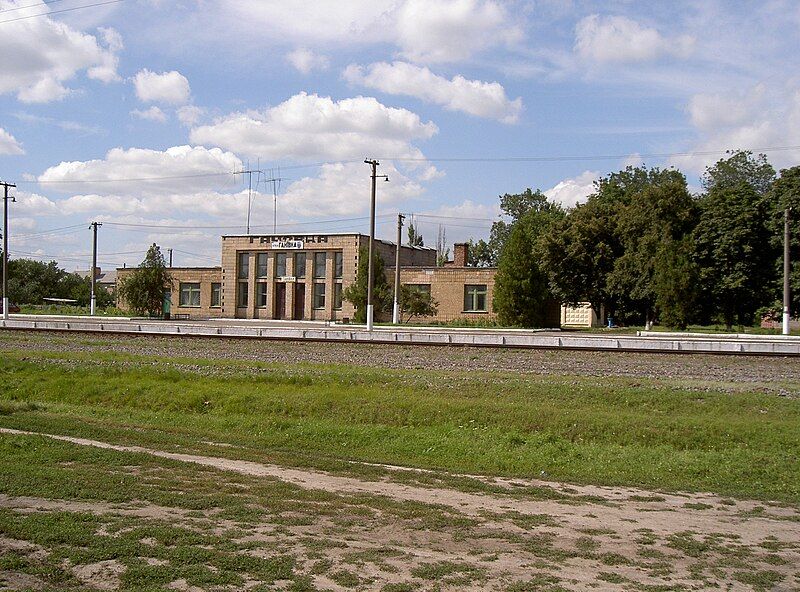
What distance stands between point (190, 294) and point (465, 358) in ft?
158

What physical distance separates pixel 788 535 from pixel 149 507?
6194mm

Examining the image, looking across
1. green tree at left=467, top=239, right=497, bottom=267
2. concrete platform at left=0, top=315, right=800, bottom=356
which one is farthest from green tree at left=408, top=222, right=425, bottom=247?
concrete platform at left=0, top=315, right=800, bottom=356

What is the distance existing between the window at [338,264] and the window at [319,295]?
153cm

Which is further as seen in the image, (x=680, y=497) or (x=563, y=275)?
(x=563, y=275)

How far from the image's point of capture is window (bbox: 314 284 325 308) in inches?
2466

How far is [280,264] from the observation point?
64.3 meters

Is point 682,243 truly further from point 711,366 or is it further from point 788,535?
point 788,535

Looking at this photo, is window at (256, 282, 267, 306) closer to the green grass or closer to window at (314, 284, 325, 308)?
window at (314, 284, 325, 308)

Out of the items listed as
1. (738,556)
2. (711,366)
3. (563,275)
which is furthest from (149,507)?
(563,275)

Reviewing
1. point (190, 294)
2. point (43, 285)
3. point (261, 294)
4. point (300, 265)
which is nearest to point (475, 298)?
point (300, 265)

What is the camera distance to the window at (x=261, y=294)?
64812 millimetres

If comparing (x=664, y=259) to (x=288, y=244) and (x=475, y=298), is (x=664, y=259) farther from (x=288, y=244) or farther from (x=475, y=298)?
(x=288, y=244)

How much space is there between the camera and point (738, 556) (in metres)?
7.07

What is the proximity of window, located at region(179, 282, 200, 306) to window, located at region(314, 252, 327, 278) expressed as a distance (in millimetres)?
11703
